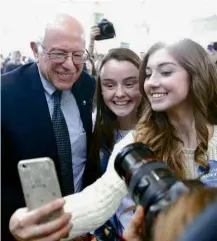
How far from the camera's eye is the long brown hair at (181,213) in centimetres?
24

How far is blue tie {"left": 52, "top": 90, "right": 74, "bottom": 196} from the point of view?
60cm

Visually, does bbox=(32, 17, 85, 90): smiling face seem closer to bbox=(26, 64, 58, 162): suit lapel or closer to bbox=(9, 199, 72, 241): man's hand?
bbox=(26, 64, 58, 162): suit lapel

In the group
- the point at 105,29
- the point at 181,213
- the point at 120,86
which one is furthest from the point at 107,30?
the point at 181,213

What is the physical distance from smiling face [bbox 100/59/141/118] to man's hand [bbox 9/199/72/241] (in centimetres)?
42

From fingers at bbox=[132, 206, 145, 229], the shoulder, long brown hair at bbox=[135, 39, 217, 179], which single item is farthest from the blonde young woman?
the shoulder

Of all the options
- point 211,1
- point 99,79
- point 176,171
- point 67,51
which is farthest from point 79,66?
point 211,1

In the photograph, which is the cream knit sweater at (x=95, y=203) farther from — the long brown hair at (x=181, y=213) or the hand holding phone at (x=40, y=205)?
the long brown hair at (x=181, y=213)

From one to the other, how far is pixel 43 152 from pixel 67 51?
0.20 m

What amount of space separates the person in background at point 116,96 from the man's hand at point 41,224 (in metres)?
0.36

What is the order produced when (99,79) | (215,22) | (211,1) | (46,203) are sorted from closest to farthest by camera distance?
(46,203) < (99,79) < (211,1) < (215,22)

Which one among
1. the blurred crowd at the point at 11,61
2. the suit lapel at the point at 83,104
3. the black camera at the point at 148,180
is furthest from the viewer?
the suit lapel at the point at 83,104

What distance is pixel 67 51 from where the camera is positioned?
640mm

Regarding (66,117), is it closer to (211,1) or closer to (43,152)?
(43,152)

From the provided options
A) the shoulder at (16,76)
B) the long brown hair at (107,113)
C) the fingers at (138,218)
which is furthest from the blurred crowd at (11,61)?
the fingers at (138,218)
